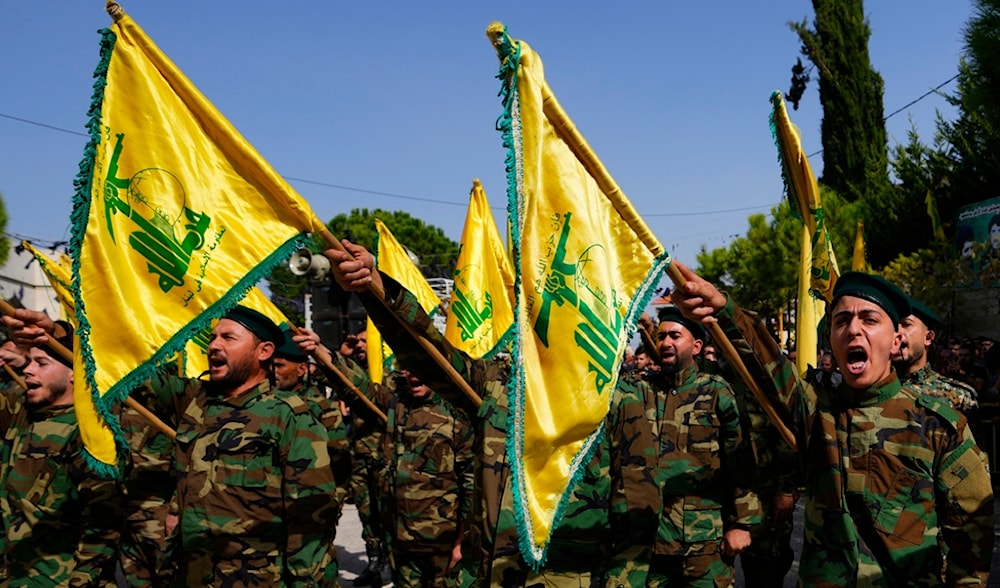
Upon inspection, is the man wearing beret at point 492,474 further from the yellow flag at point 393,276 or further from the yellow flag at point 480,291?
the yellow flag at point 393,276

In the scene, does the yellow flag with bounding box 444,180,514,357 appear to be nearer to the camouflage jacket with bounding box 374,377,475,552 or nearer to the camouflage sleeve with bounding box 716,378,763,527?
the camouflage jacket with bounding box 374,377,475,552

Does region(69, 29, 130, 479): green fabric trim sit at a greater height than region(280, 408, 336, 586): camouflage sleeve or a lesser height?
greater

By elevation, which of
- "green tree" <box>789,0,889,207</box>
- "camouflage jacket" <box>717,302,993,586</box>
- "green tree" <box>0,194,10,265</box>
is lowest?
"camouflage jacket" <box>717,302,993,586</box>

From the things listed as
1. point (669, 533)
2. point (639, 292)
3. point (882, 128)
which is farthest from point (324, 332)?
point (882, 128)

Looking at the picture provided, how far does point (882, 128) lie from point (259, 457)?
24.7 metres

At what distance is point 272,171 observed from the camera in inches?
152

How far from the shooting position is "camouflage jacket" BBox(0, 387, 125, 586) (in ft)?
17.3

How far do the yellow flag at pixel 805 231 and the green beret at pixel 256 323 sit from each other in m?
3.14

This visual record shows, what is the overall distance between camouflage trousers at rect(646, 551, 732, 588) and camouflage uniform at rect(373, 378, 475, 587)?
137cm

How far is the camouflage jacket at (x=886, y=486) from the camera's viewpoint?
341cm

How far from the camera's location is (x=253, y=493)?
448cm

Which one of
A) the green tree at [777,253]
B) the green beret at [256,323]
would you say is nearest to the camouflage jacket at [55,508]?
the green beret at [256,323]

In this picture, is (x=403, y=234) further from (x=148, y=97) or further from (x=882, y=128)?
(x=148, y=97)

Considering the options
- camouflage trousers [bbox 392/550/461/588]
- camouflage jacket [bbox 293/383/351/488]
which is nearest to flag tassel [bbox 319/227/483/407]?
camouflage jacket [bbox 293/383/351/488]
